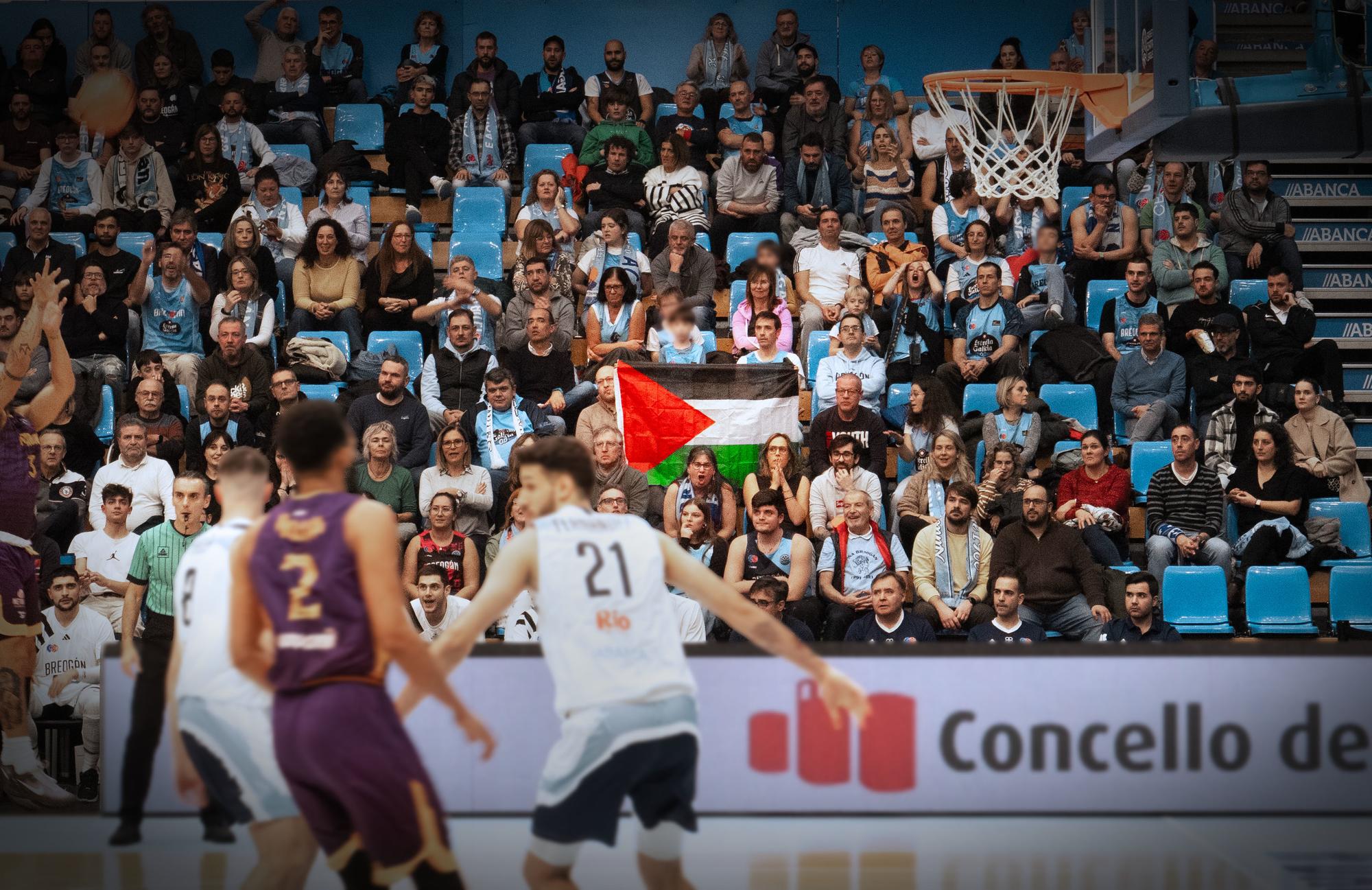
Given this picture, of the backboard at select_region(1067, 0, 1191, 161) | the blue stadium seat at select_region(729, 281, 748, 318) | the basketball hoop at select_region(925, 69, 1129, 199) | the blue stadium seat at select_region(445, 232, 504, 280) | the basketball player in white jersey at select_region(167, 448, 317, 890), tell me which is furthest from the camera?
the blue stadium seat at select_region(445, 232, 504, 280)

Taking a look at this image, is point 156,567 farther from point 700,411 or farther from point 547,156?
point 547,156

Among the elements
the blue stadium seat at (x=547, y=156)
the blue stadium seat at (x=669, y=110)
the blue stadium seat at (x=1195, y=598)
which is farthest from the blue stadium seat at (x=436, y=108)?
the blue stadium seat at (x=1195, y=598)

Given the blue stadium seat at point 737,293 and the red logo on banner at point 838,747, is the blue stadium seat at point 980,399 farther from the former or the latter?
the red logo on banner at point 838,747

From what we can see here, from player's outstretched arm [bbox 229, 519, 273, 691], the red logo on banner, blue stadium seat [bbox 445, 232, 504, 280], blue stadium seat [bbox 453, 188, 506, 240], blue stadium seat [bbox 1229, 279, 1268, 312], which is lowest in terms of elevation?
the red logo on banner

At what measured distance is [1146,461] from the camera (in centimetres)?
1065

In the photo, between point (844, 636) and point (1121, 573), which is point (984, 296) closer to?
point (1121, 573)

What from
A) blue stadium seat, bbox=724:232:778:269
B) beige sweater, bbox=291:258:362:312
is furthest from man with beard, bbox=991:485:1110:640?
beige sweater, bbox=291:258:362:312

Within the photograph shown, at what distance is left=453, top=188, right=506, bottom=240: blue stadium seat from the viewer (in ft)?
42.5

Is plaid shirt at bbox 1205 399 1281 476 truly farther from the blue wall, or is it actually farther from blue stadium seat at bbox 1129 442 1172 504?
the blue wall

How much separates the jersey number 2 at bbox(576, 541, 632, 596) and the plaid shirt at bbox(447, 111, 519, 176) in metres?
9.02

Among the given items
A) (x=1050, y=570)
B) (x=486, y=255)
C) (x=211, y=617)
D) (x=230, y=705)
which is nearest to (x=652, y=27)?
(x=486, y=255)

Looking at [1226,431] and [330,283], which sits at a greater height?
[330,283]

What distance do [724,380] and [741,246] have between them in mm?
2486

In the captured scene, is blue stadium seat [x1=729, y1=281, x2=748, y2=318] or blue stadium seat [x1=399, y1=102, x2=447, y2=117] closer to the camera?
blue stadium seat [x1=729, y1=281, x2=748, y2=318]
